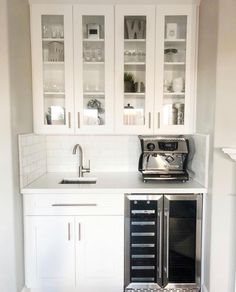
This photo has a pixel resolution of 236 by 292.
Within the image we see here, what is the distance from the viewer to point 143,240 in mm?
2324

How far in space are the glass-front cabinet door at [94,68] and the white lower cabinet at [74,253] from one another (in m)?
0.85

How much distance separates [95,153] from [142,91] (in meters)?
0.85

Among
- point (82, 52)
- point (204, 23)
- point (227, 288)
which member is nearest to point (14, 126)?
point (82, 52)

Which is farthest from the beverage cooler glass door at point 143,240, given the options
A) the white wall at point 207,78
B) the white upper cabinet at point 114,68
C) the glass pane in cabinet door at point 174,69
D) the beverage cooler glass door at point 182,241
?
the glass pane in cabinet door at point 174,69

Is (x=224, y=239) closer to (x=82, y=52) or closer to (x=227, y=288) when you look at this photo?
(x=227, y=288)

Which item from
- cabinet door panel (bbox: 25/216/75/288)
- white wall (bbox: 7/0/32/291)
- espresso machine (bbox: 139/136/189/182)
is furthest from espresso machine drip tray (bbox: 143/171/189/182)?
white wall (bbox: 7/0/32/291)

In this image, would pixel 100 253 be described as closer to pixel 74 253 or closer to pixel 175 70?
pixel 74 253

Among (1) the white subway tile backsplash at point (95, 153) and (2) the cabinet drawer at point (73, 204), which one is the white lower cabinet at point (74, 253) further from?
(1) the white subway tile backsplash at point (95, 153)

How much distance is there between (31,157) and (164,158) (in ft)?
4.02

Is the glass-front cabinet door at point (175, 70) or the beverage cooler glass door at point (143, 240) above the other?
the glass-front cabinet door at point (175, 70)

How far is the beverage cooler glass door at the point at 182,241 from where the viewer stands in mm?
2301

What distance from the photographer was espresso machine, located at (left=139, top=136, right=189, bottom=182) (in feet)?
8.34

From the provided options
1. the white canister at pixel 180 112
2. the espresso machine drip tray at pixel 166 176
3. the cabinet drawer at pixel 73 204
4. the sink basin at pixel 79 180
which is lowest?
the cabinet drawer at pixel 73 204

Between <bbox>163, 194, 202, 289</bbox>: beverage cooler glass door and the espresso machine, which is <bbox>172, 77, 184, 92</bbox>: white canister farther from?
<bbox>163, 194, 202, 289</bbox>: beverage cooler glass door
